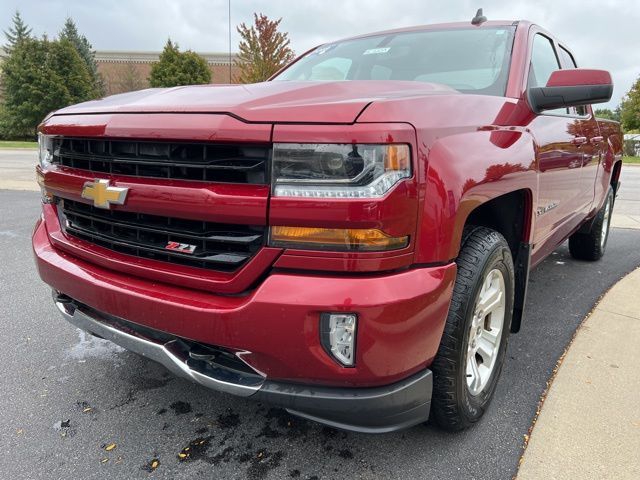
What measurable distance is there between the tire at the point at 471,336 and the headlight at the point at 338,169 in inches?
22.3

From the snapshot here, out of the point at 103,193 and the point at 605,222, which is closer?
the point at 103,193

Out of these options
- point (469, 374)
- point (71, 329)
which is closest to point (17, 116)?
point (71, 329)

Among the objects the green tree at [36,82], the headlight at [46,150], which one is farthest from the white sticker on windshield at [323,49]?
the green tree at [36,82]

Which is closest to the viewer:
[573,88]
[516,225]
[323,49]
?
[573,88]

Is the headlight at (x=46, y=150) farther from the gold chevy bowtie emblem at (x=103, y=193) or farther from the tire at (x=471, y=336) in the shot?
the tire at (x=471, y=336)

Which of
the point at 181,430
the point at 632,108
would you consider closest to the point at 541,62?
the point at 181,430

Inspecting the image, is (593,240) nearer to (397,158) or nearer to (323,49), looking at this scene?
(323,49)

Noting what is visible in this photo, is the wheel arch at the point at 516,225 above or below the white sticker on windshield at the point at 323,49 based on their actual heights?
below

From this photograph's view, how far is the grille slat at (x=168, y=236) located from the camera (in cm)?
162

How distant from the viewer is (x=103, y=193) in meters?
1.82

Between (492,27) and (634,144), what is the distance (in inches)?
1587

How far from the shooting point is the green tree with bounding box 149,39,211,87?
110 feet

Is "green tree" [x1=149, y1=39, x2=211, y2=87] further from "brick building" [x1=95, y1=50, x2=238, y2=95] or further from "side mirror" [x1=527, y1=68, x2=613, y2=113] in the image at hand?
"side mirror" [x1=527, y1=68, x2=613, y2=113]

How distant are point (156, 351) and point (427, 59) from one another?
7.04 feet
